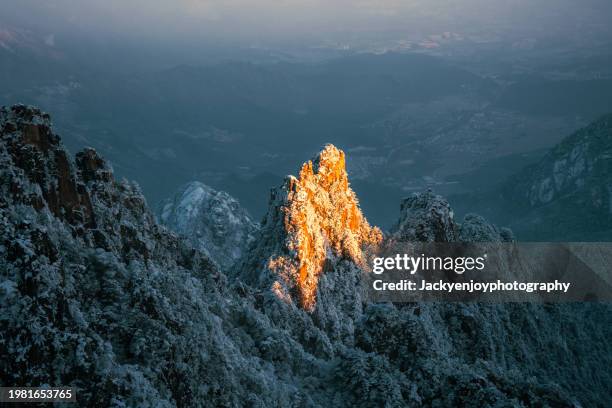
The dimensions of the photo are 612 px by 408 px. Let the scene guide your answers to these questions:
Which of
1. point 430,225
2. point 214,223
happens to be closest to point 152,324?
point 430,225

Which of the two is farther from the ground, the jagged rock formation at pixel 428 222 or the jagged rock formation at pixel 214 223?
the jagged rock formation at pixel 214 223

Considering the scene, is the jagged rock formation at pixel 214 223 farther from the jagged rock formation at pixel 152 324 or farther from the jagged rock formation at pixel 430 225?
the jagged rock formation at pixel 152 324

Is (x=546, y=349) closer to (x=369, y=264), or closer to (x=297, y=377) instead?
(x=369, y=264)

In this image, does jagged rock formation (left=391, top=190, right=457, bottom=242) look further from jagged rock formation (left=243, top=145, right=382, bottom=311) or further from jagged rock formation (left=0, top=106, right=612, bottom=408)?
jagged rock formation (left=0, top=106, right=612, bottom=408)

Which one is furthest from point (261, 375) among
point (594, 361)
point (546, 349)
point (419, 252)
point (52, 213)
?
point (594, 361)

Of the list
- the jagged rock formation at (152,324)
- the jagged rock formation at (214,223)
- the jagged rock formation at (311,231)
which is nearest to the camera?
the jagged rock formation at (152,324)

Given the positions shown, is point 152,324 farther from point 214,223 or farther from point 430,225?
point 214,223

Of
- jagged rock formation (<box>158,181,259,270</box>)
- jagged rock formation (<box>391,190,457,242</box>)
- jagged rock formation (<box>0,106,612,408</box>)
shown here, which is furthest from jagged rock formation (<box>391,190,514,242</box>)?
jagged rock formation (<box>158,181,259,270</box>)

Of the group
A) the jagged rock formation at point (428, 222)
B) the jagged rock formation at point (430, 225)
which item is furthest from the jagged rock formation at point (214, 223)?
the jagged rock formation at point (430, 225)
